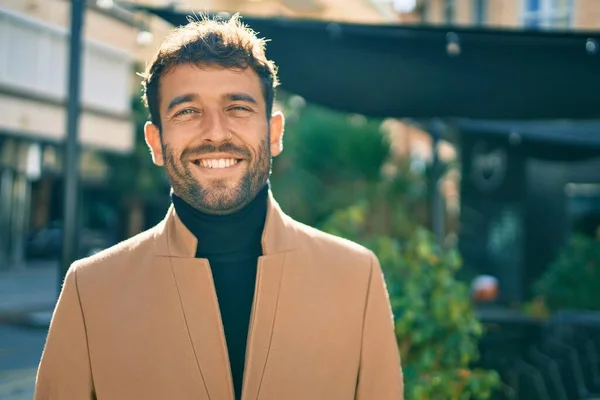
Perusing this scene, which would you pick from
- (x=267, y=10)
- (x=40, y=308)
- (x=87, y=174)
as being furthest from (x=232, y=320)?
(x=87, y=174)

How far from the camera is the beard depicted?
1.96 metres

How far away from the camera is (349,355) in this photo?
2016mm

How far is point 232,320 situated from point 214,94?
23.6 inches

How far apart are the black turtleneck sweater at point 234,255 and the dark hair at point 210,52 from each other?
270 mm

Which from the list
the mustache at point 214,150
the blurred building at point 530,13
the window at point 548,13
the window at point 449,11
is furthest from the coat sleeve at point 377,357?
the window at point 449,11

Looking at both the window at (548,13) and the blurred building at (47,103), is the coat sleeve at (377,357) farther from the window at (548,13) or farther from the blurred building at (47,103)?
the window at (548,13)

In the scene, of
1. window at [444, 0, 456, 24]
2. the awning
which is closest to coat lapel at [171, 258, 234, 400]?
the awning

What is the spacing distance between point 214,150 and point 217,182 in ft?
0.27

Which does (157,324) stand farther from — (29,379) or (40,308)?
(40,308)

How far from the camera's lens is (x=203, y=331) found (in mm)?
1963

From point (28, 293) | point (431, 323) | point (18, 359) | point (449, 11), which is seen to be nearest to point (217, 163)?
point (431, 323)

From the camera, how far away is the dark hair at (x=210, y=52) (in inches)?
78.1

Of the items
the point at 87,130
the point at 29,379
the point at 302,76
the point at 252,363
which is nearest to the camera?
the point at 252,363

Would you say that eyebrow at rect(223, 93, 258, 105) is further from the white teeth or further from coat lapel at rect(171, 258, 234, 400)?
coat lapel at rect(171, 258, 234, 400)
